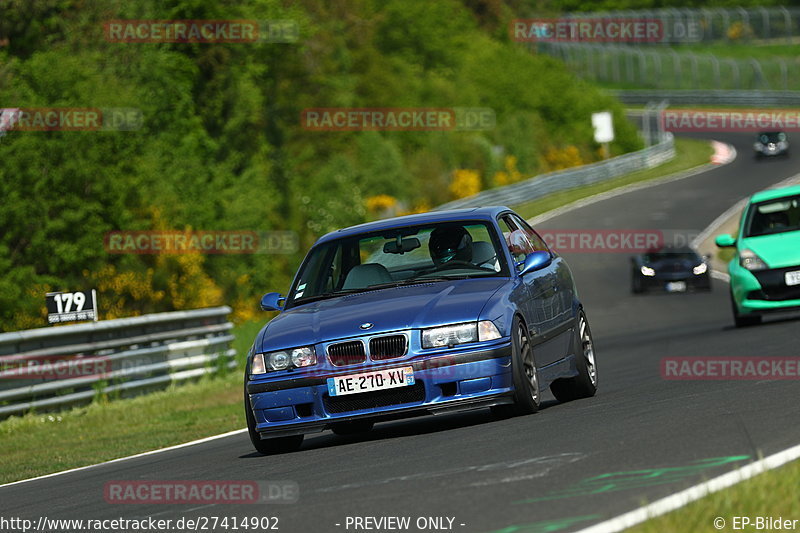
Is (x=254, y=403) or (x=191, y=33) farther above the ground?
(x=191, y=33)

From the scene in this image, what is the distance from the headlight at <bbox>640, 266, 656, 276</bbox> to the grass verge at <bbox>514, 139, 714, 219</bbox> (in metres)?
16.6

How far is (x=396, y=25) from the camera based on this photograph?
9419 cm

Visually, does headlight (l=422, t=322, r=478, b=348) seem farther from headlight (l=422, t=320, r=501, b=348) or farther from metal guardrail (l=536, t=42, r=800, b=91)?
metal guardrail (l=536, t=42, r=800, b=91)

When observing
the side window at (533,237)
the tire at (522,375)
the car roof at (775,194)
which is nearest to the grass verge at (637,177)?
the car roof at (775,194)

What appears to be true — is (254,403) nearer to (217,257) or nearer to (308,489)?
(308,489)

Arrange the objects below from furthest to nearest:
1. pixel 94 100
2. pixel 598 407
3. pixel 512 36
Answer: pixel 512 36 < pixel 94 100 < pixel 598 407

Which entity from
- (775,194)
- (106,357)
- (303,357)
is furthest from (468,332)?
(775,194)

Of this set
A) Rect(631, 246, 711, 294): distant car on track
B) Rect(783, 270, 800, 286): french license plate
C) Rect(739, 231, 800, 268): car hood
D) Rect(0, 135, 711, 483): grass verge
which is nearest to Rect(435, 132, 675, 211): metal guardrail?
Rect(631, 246, 711, 294): distant car on track

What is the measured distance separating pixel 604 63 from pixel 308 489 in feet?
351

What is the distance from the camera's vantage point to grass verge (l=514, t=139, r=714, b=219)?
55.7 meters

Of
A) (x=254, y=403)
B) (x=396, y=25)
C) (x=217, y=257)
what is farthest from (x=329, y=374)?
(x=396, y=25)

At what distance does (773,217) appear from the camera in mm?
19828

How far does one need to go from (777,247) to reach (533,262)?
9.02 meters

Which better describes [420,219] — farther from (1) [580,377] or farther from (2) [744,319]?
(2) [744,319]
